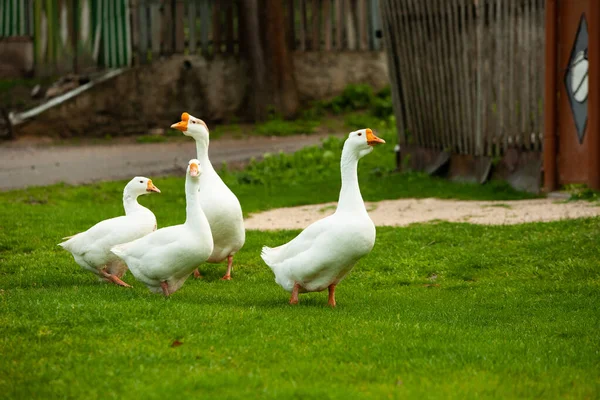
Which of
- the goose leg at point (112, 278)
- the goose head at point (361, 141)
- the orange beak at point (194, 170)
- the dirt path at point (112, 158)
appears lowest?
the goose leg at point (112, 278)

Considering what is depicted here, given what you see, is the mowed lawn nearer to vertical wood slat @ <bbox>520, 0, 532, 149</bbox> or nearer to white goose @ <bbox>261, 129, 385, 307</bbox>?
white goose @ <bbox>261, 129, 385, 307</bbox>

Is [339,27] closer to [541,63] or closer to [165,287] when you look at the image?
[541,63]

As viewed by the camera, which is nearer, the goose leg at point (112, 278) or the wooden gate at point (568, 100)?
the goose leg at point (112, 278)

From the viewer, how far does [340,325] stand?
23.0 feet

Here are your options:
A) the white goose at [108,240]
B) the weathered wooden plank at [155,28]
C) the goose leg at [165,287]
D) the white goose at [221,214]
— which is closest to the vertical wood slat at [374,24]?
the weathered wooden plank at [155,28]

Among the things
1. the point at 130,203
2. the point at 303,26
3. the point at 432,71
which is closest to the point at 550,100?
the point at 432,71

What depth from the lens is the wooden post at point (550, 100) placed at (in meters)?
12.9

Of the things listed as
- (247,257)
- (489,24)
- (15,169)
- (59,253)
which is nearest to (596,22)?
(489,24)

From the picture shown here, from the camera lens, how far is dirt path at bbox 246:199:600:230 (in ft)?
38.7

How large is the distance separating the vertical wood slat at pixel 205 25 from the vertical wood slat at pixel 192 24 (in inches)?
6.4

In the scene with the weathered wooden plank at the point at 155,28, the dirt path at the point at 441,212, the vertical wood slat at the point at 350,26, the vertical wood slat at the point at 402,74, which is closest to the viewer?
the dirt path at the point at 441,212

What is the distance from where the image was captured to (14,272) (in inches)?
371

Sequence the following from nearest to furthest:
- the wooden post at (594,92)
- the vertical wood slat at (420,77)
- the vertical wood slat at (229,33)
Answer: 1. the wooden post at (594,92)
2. the vertical wood slat at (420,77)
3. the vertical wood slat at (229,33)

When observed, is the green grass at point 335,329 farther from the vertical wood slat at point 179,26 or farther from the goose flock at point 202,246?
the vertical wood slat at point 179,26
